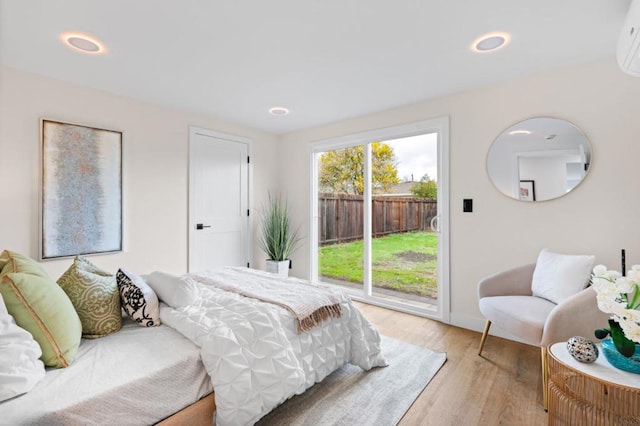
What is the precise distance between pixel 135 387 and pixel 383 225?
2.96 metres

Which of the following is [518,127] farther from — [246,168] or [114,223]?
[114,223]

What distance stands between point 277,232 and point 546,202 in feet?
9.81

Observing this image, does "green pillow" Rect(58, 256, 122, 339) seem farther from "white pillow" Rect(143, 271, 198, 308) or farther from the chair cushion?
the chair cushion

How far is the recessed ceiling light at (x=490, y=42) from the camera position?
2.00 meters

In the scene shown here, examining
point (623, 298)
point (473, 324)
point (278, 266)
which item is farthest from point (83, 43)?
point (473, 324)

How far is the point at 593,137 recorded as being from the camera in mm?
2336

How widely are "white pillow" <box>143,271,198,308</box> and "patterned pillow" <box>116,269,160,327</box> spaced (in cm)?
9

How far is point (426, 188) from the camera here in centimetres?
330

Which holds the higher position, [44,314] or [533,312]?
[44,314]

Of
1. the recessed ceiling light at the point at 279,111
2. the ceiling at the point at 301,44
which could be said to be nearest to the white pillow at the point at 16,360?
the ceiling at the point at 301,44

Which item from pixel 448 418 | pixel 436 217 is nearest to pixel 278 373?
pixel 448 418

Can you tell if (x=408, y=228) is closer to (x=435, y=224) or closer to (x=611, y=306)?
(x=435, y=224)

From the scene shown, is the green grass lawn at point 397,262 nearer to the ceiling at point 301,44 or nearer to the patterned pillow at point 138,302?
the ceiling at point 301,44

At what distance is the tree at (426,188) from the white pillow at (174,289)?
248cm
